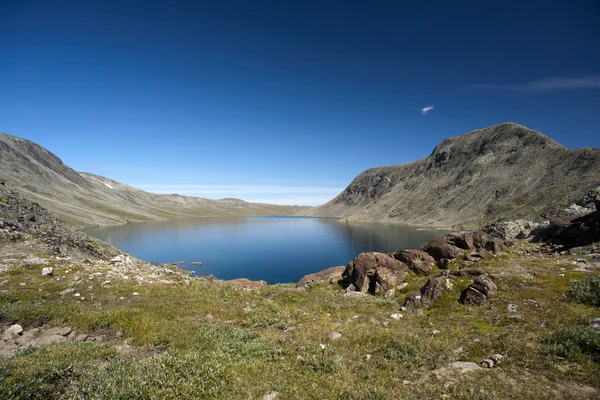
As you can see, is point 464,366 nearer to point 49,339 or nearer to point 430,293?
point 430,293

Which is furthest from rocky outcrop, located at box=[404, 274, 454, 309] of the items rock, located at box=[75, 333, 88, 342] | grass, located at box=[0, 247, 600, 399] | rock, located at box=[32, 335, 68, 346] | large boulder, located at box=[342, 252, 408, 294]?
rock, located at box=[32, 335, 68, 346]

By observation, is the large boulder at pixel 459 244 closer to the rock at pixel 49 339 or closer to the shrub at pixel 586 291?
the shrub at pixel 586 291

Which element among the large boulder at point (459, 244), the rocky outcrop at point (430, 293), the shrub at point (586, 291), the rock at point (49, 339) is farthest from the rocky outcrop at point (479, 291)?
the rock at point (49, 339)

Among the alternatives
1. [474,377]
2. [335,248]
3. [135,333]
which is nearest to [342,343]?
[474,377]

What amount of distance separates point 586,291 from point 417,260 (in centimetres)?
1053

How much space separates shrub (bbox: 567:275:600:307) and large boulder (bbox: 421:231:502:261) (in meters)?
9.42

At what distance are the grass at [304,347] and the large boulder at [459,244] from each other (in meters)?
6.76

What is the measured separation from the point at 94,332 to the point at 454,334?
13757 mm

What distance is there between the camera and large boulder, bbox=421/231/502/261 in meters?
22.5

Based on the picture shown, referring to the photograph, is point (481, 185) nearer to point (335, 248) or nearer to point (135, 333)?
point (335, 248)

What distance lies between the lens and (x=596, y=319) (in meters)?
9.68

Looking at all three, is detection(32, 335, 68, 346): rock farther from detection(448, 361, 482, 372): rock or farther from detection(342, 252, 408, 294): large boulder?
detection(342, 252, 408, 294): large boulder

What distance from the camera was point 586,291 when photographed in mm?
11984

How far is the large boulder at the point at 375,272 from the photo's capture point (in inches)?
795
